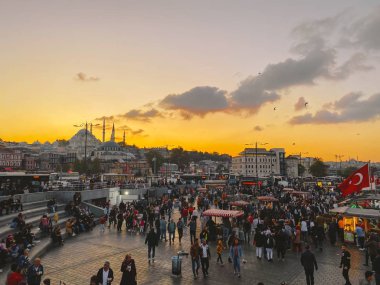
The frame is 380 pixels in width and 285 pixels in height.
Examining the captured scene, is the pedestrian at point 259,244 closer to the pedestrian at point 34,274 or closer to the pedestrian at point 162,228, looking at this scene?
the pedestrian at point 162,228

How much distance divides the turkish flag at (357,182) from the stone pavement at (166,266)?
426 cm

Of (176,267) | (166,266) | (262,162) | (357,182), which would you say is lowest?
(166,266)

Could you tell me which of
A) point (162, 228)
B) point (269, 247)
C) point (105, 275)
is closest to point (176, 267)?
point (105, 275)

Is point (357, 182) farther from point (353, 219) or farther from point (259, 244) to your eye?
point (259, 244)

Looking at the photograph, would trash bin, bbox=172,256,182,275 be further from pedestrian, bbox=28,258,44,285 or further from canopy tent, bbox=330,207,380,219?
canopy tent, bbox=330,207,380,219

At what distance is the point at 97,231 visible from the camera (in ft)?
73.9

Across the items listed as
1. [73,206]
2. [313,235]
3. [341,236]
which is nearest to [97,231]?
[73,206]

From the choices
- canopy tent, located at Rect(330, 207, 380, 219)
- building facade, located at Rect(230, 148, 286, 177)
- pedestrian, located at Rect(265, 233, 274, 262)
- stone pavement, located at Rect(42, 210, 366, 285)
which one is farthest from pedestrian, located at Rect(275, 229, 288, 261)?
building facade, located at Rect(230, 148, 286, 177)

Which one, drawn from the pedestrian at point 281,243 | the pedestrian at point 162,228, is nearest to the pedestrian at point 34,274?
the pedestrian at point 162,228

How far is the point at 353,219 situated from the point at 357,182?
117 inches

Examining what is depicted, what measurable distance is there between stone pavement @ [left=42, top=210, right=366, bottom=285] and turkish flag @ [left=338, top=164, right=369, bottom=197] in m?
4.26

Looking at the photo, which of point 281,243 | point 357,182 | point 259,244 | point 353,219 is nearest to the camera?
point 259,244

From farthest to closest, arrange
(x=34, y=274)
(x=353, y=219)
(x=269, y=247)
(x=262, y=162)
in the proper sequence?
(x=262, y=162) < (x=353, y=219) < (x=269, y=247) < (x=34, y=274)

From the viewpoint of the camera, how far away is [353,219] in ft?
60.2
